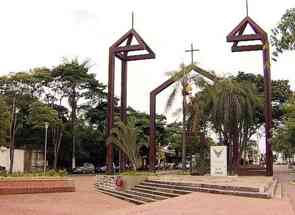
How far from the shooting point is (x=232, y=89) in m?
29.0

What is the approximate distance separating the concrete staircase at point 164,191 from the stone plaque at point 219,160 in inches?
168

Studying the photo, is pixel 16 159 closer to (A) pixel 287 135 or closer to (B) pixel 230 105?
(B) pixel 230 105

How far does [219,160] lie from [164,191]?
22.0ft

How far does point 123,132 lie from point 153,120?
14.6 feet

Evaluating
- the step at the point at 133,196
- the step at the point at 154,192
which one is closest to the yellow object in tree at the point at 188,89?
the step at the point at 133,196

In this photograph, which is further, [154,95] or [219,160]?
[154,95]

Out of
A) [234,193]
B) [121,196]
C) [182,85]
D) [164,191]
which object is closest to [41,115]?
[182,85]

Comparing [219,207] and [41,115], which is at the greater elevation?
[41,115]

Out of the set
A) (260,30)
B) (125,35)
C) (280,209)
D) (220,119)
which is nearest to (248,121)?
(220,119)

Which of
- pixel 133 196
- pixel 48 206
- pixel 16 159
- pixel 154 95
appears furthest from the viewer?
pixel 16 159

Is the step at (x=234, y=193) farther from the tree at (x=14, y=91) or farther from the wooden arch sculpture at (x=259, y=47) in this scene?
the tree at (x=14, y=91)

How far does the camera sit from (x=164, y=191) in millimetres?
17047

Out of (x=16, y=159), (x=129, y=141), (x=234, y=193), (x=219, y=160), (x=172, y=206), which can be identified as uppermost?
(x=129, y=141)

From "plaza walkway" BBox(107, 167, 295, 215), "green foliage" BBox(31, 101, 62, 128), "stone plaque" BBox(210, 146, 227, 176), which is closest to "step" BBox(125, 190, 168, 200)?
"plaza walkway" BBox(107, 167, 295, 215)
